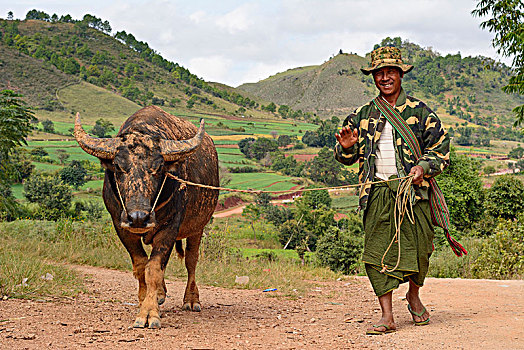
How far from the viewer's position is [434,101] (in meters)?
119

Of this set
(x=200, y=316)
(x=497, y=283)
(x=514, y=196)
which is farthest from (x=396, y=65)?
(x=514, y=196)

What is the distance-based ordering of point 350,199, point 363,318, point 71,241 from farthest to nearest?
1. point 350,199
2. point 71,241
3. point 363,318

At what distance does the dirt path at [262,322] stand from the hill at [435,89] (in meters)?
110

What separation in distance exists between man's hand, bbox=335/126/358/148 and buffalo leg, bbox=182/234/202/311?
2.68 metres

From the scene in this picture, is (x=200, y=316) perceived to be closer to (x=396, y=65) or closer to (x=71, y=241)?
(x=396, y=65)

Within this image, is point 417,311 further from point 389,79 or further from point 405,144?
point 389,79

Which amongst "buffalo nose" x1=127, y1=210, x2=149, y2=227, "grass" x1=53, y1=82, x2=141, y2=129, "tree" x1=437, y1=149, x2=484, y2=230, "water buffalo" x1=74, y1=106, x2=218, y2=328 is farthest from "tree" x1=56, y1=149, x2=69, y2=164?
"buffalo nose" x1=127, y1=210, x2=149, y2=227

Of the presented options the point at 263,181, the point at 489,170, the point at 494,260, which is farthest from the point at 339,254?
the point at 489,170

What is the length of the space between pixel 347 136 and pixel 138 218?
7.14 feet

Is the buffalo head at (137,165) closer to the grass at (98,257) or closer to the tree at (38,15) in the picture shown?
the grass at (98,257)

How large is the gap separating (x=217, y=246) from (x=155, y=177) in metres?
6.73

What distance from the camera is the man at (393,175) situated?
15.8 feet

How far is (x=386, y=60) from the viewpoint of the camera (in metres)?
4.97

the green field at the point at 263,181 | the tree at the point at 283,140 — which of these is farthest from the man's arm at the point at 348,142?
the tree at the point at 283,140
